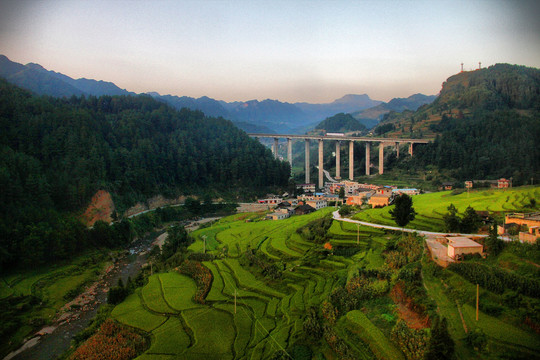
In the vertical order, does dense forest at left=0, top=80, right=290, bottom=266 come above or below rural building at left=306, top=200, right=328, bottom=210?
above

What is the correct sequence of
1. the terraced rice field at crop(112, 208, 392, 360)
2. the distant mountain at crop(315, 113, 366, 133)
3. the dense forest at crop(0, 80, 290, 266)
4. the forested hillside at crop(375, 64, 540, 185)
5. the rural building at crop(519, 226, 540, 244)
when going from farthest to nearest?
the distant mountain at crop(315, 113, 366, 133)
the forested hillside at crop(375, 64, 540, 185)
the dense forest at crop(0, 80, 290, 266)
the rural building at crop(519, 226, 540, 244)
the terraced rice field at crop(112, 208, 392, 360)

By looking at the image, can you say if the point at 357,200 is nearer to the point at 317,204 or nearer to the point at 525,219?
the point at 317,204

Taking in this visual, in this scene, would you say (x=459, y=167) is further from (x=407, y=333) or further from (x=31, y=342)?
(x=31, y=342)

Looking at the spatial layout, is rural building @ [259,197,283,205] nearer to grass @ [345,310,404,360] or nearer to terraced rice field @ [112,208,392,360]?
terraced rice field @ [112,208,392,360]

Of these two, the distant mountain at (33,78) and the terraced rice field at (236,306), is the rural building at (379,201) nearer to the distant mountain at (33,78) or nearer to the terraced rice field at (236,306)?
the terraced rice field at (236,306)

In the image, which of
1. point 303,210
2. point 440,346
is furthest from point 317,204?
point 440,346

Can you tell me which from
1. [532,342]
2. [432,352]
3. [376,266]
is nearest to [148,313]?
[376,266]

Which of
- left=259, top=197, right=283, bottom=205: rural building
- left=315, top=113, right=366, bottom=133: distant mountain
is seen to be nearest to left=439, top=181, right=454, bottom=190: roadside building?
left=259, top=197, right=283, bottom=205: rural building
